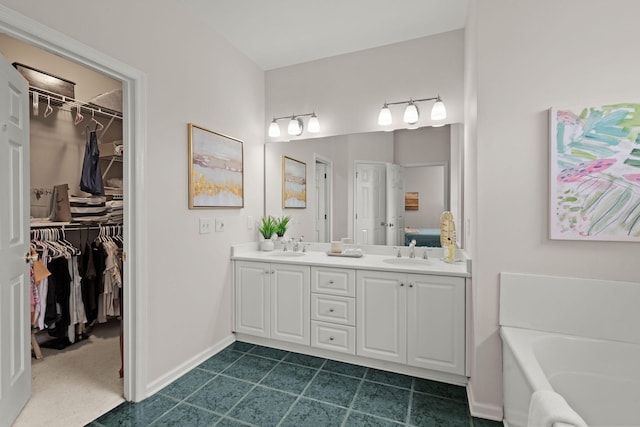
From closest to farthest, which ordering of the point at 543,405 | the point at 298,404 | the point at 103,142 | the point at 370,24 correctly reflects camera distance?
the point at 543,405, the point at 298,404, the point at 370,24, the point at 103,142

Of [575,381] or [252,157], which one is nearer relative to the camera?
[575,381]

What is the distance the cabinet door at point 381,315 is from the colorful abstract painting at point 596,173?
3.41 ft

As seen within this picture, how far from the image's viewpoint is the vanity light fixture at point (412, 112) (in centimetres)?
258

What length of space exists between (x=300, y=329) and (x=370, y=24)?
2612 millimetres

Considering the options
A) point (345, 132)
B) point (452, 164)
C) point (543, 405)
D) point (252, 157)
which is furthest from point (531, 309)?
point (252, 157)

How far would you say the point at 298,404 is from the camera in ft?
6.25

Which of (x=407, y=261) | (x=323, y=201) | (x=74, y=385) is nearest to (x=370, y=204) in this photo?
(x=323, y=201)

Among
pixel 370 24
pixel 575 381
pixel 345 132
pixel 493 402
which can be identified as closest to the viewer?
pixel 575 381

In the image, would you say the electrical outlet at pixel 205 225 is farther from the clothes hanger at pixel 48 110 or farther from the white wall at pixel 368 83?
the clothes hanger at pixel 48 110

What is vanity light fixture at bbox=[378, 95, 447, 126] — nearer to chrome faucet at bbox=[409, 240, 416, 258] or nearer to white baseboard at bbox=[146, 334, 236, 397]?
chrome faucet at bbox=[409, 240, 416, 258]

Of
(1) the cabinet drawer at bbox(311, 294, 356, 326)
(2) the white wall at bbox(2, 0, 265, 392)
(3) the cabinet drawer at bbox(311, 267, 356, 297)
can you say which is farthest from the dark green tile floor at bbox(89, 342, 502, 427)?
(3) the cabinet drawer at bbox(311, 267, 356, 297)

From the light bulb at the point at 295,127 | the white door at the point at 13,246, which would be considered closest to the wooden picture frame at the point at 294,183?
the light bulb at the point at 295,127

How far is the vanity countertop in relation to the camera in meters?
2.17

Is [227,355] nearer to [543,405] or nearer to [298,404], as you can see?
[298,404]
